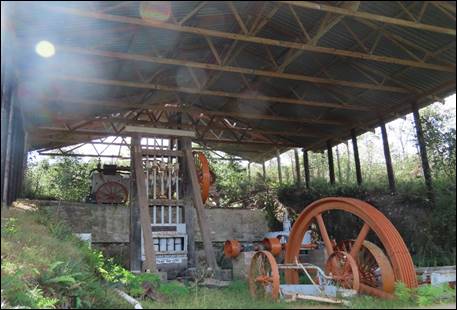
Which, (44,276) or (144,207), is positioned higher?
(144,207)

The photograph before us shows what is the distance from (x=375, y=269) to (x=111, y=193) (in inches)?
392

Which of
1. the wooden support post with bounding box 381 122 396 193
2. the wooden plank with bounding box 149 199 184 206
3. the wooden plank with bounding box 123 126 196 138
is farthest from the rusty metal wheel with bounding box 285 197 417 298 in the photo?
the wooden plank with bounding box 123 126 196 138

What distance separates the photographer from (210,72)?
1077 cm

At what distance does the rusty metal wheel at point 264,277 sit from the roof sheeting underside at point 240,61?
380cm

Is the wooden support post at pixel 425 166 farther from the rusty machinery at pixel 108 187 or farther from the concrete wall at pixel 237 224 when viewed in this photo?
the rusty machinery at pixel 108 187

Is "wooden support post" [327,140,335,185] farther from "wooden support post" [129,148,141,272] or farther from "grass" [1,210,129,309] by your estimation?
"grass" [1,210,129,309]

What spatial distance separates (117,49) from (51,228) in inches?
159

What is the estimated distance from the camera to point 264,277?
7.11 meters

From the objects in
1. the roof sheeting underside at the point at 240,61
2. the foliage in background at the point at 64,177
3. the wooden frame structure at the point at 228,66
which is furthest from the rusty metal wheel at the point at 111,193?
the roof sheeting underside at the point at 240,61

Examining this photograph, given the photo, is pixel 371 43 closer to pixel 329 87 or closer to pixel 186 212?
pixel 329 87

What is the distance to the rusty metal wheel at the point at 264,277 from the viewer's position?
6.70 m

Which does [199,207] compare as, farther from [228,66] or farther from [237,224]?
[228,66]

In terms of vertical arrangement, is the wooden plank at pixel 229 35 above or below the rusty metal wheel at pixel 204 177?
above

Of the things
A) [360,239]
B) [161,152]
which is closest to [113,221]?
[161,152]
